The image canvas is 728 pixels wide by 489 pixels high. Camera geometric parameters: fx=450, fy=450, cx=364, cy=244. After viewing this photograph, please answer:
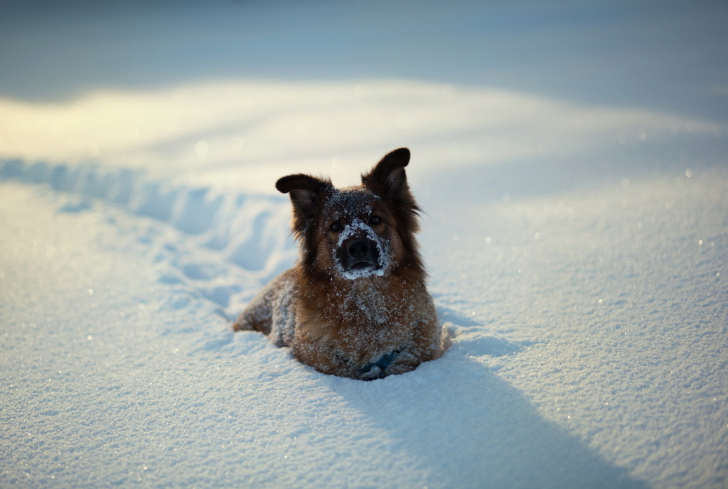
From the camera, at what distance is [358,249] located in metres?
3.24

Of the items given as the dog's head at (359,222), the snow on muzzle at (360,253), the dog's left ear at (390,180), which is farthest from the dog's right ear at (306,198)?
the snow on muzzle at (360,253)

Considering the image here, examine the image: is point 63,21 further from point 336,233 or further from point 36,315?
point 336,233

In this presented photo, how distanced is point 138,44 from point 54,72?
527cm

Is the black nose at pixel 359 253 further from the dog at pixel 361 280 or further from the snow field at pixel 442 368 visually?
the snow field at pixel 442 368

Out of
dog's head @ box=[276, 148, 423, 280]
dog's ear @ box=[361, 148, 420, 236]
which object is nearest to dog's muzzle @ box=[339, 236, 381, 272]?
dog's head @ box=[276, 148, 423, 280]

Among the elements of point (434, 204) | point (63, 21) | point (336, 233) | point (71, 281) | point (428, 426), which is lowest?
point (428, 426)

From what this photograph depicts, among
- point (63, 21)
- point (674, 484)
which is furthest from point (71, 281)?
point (63, 21)

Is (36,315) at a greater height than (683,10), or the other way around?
(683,10)

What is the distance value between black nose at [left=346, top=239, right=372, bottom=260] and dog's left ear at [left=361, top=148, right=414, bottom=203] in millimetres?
657

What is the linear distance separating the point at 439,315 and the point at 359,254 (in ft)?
4.48

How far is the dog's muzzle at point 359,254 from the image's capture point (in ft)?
10.7

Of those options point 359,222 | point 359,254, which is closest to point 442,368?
point 359,254

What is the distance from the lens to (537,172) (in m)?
6.68

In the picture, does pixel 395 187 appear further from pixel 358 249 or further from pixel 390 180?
pixel 358 249
